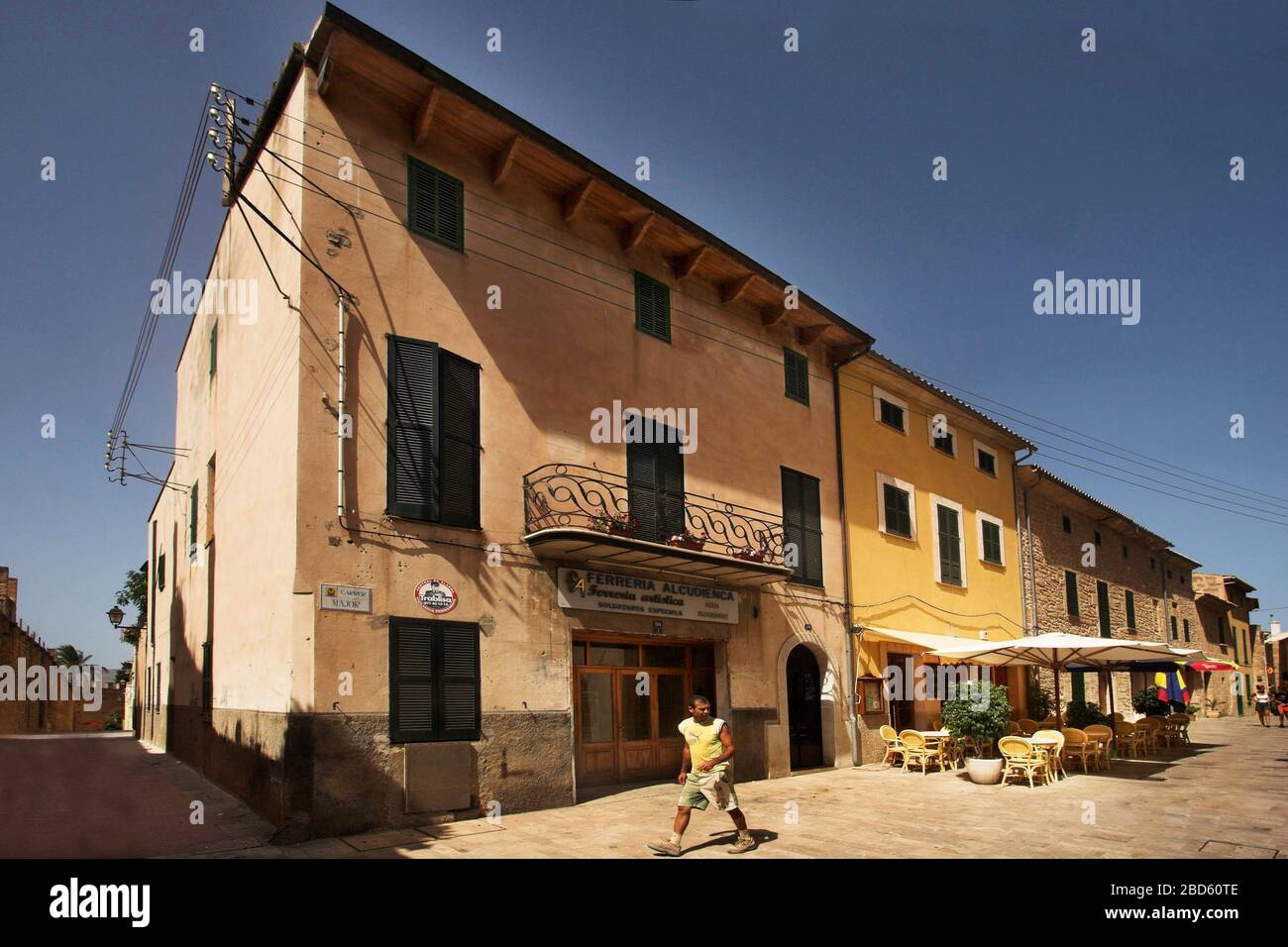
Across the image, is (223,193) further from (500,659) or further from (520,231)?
(500,659)

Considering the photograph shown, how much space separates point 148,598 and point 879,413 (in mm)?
20942

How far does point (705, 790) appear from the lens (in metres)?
8.61

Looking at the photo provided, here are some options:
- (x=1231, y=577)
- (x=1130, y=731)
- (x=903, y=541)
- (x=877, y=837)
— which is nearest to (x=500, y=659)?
(x=877, y=837)

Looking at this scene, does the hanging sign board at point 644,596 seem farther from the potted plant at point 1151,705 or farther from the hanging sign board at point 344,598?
the potted plant at point 1151,705

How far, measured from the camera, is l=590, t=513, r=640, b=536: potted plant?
484 inches

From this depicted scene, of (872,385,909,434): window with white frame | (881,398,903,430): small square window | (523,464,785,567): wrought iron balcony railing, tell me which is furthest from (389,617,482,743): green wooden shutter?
(881,398,903,430): small square window

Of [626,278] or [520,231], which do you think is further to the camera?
[626,278]

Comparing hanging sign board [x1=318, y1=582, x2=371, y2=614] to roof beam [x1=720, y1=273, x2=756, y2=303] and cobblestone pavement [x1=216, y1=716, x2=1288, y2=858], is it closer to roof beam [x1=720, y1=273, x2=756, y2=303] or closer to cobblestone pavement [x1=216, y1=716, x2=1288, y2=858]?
cobblestone pavement [x1=216, y1=716, x2=1288, y2=858]

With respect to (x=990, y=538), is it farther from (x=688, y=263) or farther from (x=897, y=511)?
(x=688, y=263)

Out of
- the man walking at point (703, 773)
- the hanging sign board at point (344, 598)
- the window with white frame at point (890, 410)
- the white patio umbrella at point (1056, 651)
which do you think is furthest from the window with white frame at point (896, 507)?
the hanging sign board at point (344, 598)

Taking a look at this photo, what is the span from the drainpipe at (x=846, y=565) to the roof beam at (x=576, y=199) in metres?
7.64

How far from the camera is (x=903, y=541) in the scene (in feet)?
66.4

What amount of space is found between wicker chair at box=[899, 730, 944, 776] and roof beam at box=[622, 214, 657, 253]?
9.77m
